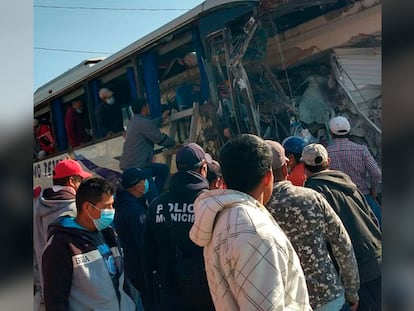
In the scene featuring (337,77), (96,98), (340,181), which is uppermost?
(96,98)

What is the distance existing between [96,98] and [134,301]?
782 millimetres

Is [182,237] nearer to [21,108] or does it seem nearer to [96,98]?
[96,98]

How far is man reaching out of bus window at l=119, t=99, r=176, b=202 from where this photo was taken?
1928 mm

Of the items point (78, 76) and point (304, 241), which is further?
point (78, 76)

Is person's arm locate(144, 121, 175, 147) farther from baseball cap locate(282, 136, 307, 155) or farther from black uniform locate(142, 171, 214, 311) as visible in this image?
baseball cap locate(282, 136, 307, 155)

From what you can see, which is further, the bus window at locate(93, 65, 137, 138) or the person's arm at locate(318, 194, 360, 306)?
the bus window at locate(93, 65, 137, 138)

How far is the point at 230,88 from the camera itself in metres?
1.94

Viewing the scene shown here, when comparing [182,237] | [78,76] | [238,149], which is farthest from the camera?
[78,76]

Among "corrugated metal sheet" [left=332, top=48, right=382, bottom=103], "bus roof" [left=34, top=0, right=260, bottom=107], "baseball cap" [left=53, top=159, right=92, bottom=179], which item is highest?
"bus roof" [left=34, top=0, right=260, bottom=107]

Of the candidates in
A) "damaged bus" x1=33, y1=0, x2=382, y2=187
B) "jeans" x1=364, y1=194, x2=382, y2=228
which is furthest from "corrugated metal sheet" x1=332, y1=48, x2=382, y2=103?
"jeans" x1=364, y1=194, x2=382, y2=228

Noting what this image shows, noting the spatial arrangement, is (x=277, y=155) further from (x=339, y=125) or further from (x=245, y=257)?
(x=245, y=257)

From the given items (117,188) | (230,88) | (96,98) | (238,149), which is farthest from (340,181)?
(96,98)

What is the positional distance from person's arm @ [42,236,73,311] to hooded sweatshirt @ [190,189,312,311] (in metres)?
0.57

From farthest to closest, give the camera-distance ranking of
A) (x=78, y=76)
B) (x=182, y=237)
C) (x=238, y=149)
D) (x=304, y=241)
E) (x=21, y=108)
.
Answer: (x=78, y=76)
(x=182, y=237)
(x=304, y=241)
(x=238, y=149)
(x=21, y=108)
